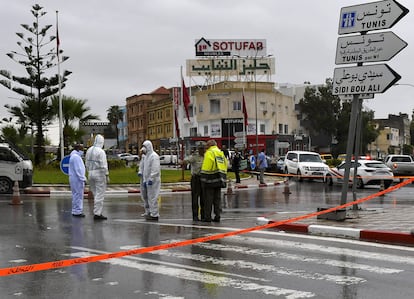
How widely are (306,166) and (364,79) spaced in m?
21.1

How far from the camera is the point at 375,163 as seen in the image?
25828 millimetres

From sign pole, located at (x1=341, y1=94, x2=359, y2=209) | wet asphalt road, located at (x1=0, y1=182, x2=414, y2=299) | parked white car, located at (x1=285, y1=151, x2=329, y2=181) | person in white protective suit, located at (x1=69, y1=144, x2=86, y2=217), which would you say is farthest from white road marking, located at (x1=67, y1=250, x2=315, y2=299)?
parked white car, located at (x1=285, y1=151, x2=329, y2=181)

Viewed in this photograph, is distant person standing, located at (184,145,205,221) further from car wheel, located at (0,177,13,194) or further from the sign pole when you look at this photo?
car wheel, located at (0,177,13,194)

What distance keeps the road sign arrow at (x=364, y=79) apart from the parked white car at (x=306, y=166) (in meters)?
19.3

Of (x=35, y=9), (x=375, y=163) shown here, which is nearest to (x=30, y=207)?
(x=375, y=163)

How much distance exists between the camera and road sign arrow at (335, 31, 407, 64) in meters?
11.4

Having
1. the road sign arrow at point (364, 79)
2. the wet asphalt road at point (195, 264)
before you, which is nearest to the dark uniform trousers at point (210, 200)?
the wet asphalt road at point (195, 264)

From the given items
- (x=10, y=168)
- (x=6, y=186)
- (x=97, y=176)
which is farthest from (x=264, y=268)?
(x=6, y=186)

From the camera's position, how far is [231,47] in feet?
230

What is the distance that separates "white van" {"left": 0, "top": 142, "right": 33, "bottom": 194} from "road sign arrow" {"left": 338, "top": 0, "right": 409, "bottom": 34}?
1398cm

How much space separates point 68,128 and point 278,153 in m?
37.3

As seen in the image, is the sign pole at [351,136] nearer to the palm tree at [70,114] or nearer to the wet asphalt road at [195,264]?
the wet asphalt road at [195,264]

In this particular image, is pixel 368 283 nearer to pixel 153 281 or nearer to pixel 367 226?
pixel 153 281

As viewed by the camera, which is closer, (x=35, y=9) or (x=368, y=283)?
(x=368, y=283)
